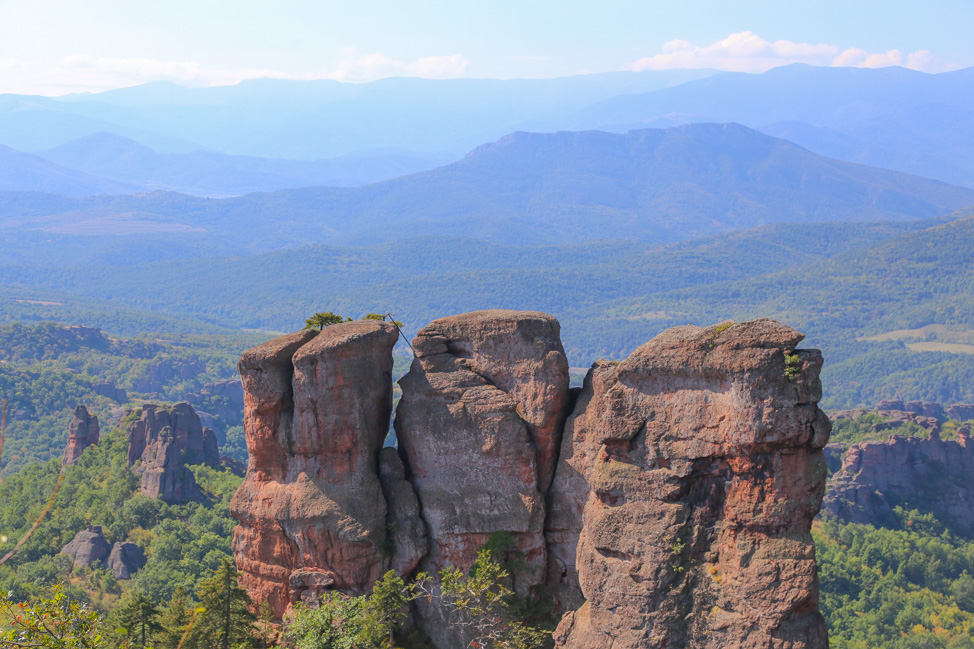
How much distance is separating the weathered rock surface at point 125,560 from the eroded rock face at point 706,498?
126 feet

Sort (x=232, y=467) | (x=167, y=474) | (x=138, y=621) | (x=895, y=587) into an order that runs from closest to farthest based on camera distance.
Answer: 1. (x=138, y=621)
2. (x=167, y=474)
3. (x=895, y=587)
4. (x=232, y=467)

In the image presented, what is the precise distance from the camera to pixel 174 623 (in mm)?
32250

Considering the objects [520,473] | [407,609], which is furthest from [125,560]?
[520,473]

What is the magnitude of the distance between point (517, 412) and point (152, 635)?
1494 cm

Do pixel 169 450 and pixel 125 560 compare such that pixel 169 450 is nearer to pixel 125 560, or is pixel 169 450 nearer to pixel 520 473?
pixel 125 560

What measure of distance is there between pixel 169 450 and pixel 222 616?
4006cm

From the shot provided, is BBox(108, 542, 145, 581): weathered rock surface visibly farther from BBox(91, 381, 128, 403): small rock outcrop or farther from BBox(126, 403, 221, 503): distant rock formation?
BBox(91, 381, 128, 403): small rock outcrop

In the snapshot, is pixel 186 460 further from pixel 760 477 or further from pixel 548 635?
pixel 760 477

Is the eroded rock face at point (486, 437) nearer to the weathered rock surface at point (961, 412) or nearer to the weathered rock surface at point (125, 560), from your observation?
the weathered rock surface at point (125, 560)

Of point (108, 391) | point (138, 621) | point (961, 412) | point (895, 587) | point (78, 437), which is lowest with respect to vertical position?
point (961, 412)

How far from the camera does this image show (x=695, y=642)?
2692 cm

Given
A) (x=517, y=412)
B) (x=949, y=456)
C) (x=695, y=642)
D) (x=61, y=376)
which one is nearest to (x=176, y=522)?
(x=517, y=412)

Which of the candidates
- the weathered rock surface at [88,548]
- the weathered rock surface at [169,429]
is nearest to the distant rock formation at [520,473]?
the weathered rock surface at [88,548]

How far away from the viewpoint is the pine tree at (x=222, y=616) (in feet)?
101
